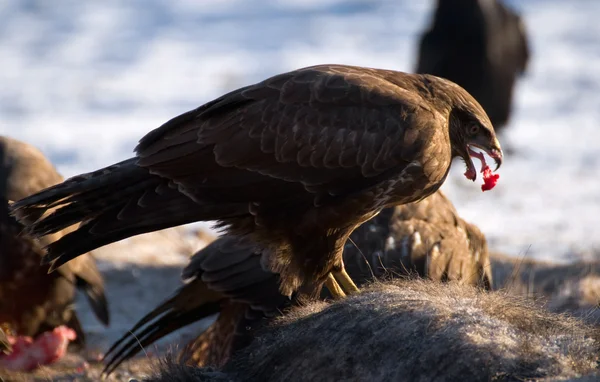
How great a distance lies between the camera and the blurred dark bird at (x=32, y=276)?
6.99 meters

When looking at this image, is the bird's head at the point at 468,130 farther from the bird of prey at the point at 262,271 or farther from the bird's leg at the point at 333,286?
the bird's leg at the point at 333,286

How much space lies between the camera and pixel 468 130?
17.4 ft

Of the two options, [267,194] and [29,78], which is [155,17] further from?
[267,194]

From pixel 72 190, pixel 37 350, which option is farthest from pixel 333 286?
pixel 37 350

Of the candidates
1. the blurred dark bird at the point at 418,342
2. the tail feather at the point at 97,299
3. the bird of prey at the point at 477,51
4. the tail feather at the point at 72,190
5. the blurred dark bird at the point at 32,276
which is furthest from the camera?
the bird of prey at the point at 477,51

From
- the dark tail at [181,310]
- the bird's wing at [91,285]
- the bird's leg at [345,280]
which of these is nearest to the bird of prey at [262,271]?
the dark tail at [181,310]

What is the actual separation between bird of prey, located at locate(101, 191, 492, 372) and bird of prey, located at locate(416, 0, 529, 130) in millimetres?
4964

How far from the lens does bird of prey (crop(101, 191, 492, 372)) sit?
553cm

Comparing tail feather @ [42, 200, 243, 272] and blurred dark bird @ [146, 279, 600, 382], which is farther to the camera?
tail feather @ [42, 200, 243, 272]

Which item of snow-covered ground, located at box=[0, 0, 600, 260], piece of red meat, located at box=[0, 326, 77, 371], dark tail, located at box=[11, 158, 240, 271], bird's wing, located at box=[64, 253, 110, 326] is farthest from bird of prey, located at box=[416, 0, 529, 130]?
dark tail, located at box=[11, 158, 240, 271]

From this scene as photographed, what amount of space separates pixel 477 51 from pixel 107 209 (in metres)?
6.92

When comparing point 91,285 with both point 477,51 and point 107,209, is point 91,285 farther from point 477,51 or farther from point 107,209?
point 477,51

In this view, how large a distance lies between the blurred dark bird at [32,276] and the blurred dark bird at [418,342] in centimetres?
295

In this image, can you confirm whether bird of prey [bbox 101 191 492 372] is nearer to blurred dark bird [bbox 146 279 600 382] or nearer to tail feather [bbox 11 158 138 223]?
tail feather [bbox 11 158 138 223]
